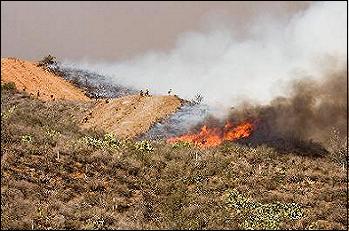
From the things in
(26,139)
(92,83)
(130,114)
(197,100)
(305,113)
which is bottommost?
(26,139)

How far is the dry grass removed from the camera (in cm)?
1573

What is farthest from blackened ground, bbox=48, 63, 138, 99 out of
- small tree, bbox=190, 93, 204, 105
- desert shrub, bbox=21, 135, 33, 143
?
desert shrub, bbox=21, 135, 33, 143

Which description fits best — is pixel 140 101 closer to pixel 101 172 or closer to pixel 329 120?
pixel 329 120

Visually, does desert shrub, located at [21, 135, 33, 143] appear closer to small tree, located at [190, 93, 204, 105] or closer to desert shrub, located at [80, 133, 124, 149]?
desert shrub, located at [80, 133, 124, 149]

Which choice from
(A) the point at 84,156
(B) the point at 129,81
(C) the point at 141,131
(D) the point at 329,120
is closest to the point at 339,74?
(D) the point at 329,120

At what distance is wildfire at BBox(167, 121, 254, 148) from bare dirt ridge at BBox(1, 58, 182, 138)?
4.06 meters

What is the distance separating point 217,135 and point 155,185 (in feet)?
39.4

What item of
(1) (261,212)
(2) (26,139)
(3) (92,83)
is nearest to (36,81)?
(3) (92,83)

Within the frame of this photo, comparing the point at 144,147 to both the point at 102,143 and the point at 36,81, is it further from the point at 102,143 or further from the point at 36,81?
the point at 36,81

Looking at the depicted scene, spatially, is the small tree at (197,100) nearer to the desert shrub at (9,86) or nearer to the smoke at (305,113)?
the smoke at (305,113)

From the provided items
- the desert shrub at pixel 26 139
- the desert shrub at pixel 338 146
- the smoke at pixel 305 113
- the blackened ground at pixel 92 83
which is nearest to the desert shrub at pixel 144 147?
the desert shrub at pixel 26 139

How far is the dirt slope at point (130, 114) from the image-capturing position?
35659mm

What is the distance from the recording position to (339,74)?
3166 cm

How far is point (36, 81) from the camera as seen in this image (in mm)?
56906
